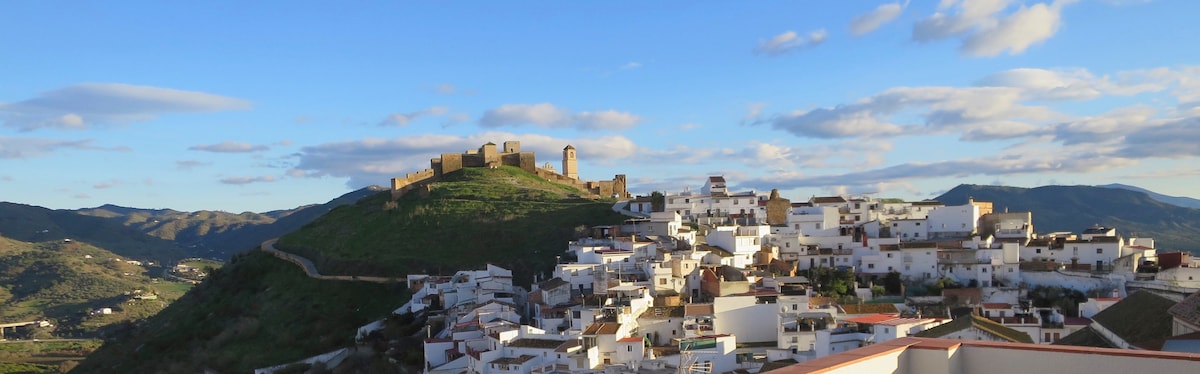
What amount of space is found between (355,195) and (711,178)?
113m

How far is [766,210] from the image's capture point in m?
35.1

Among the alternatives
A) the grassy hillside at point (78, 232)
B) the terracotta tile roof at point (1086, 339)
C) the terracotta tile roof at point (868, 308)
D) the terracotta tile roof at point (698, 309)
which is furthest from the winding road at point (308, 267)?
the grassy hillside at point (78, 232)

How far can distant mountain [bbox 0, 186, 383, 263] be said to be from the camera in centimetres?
10988

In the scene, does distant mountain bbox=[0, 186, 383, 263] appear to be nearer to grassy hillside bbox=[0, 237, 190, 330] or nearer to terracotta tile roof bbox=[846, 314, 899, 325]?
grassy hillside bbox=[0, 237, 190, 330]

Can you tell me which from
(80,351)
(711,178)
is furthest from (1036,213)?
(80,351)

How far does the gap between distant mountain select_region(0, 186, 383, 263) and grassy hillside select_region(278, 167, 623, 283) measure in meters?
42.5

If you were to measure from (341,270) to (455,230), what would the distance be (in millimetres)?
5631

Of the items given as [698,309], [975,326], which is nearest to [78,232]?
[698,309]

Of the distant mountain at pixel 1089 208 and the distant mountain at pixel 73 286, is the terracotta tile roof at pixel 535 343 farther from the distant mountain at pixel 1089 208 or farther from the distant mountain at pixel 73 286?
the distant mountain at pixel 1089 208

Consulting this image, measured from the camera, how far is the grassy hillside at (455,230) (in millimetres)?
36156

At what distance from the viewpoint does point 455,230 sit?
40094 mm

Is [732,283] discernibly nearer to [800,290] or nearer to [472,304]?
[800,290]

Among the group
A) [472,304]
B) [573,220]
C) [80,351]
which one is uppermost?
[573,220]

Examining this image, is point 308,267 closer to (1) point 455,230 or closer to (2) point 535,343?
(1) point 455,230
